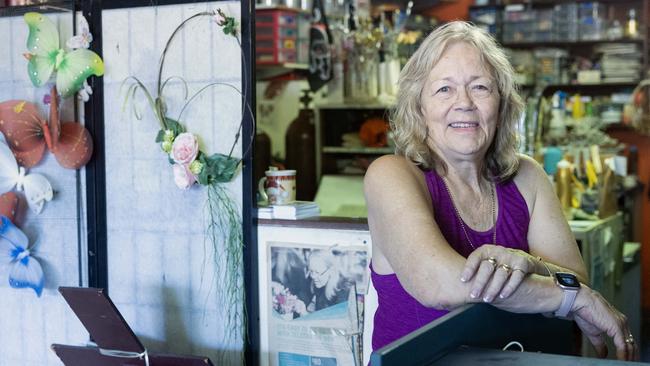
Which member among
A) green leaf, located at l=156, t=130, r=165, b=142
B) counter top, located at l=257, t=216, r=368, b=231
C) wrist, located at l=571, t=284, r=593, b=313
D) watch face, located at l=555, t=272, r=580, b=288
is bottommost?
wrist, located at l=571, t=284, r=593, b=313

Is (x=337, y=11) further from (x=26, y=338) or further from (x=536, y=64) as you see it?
(x=26, y=338)

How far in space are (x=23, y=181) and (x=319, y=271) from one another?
122 cm

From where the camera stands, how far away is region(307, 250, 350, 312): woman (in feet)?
10.5

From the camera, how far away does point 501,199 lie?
238 centimetres

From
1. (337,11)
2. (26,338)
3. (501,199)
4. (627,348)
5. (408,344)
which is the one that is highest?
(337,11)

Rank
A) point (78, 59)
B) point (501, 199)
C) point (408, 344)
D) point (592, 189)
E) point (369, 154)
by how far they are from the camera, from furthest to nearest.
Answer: point (369, 154), point (592, 189), point (78, 59), point (501, 199), point (408, 344)

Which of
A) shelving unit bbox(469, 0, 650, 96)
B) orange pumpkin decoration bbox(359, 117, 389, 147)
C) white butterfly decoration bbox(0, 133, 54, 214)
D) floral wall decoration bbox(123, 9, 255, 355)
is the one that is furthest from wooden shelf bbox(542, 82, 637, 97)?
white butterfly decoration bbox(0, 133, 54, 214)

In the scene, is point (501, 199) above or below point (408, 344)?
above

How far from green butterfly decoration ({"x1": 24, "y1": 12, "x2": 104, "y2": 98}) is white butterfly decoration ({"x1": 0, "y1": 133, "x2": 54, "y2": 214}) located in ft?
1.00

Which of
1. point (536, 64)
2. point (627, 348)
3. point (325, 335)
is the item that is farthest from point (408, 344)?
point (536, 64)

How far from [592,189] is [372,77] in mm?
1816

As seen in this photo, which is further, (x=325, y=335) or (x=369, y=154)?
(x=369, y=154)

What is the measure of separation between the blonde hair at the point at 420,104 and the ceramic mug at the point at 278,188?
0.95 meters

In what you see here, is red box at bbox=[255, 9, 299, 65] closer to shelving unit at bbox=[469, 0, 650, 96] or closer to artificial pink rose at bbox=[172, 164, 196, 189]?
shelving unit at bbox=[469, 0, 650, 96]
